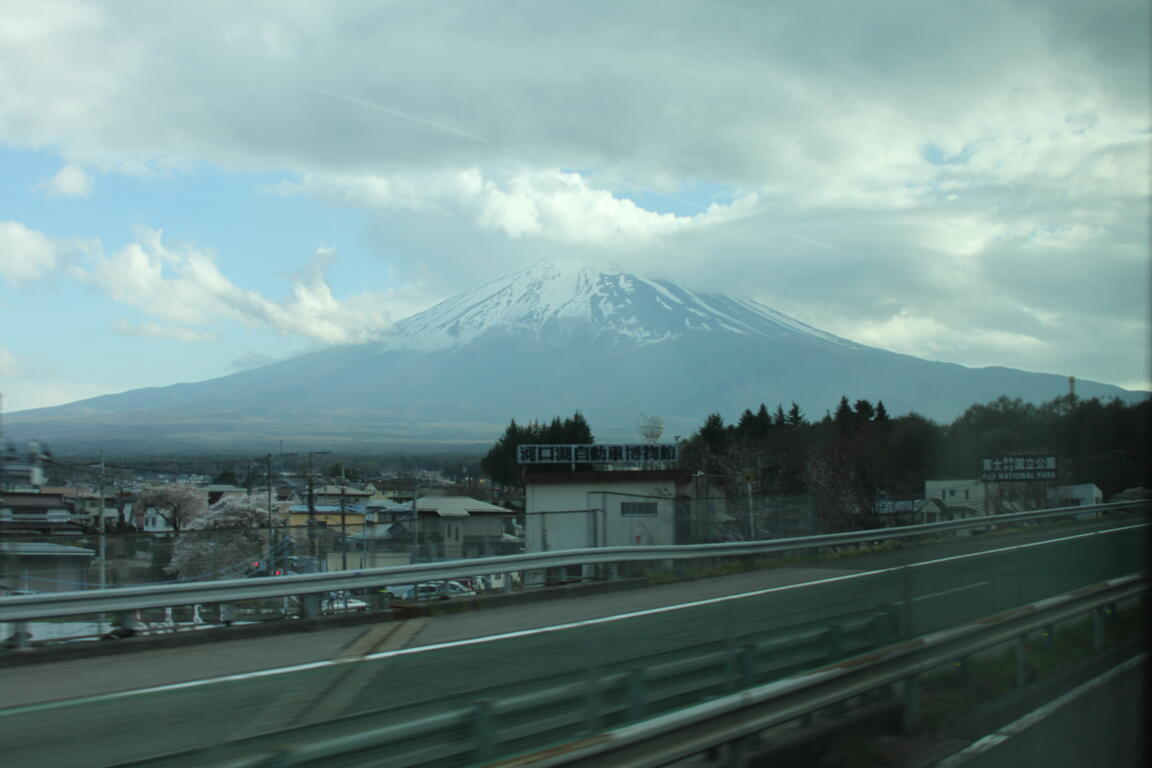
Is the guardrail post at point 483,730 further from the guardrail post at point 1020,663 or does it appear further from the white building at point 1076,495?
the white building at point 1076,495

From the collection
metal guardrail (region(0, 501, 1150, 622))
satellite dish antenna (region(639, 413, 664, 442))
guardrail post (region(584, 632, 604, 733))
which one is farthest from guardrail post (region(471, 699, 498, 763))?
satellite dish antenna (region(639, 413, 664, 442))

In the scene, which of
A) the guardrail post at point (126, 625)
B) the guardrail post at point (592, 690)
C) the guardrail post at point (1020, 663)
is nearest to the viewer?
the guardrail post at point (592, 690)

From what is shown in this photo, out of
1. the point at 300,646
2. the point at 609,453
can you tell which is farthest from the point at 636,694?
the point at 609,453

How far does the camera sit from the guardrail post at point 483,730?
5086mm

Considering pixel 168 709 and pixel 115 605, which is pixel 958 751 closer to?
pixel 168 709

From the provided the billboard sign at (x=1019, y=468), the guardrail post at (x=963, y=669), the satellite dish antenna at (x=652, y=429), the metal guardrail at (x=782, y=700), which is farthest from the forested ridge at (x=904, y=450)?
the metal guardrail at (x=782, y=700)

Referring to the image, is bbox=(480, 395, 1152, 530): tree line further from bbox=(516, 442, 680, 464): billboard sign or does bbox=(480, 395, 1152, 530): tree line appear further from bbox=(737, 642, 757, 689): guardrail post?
bbox=(737, 642, 757, 689): guardrail post

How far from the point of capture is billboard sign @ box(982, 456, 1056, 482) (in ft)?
163

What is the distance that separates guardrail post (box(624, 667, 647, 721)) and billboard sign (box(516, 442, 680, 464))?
48282mm

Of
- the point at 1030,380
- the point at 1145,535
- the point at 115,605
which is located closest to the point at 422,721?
the point at 115,605

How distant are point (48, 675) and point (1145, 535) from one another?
12.2 m

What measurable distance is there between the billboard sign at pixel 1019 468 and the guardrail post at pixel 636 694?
4810 cm

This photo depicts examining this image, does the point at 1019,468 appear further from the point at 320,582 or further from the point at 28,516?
the point at 28,516

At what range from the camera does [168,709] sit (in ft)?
13.2
